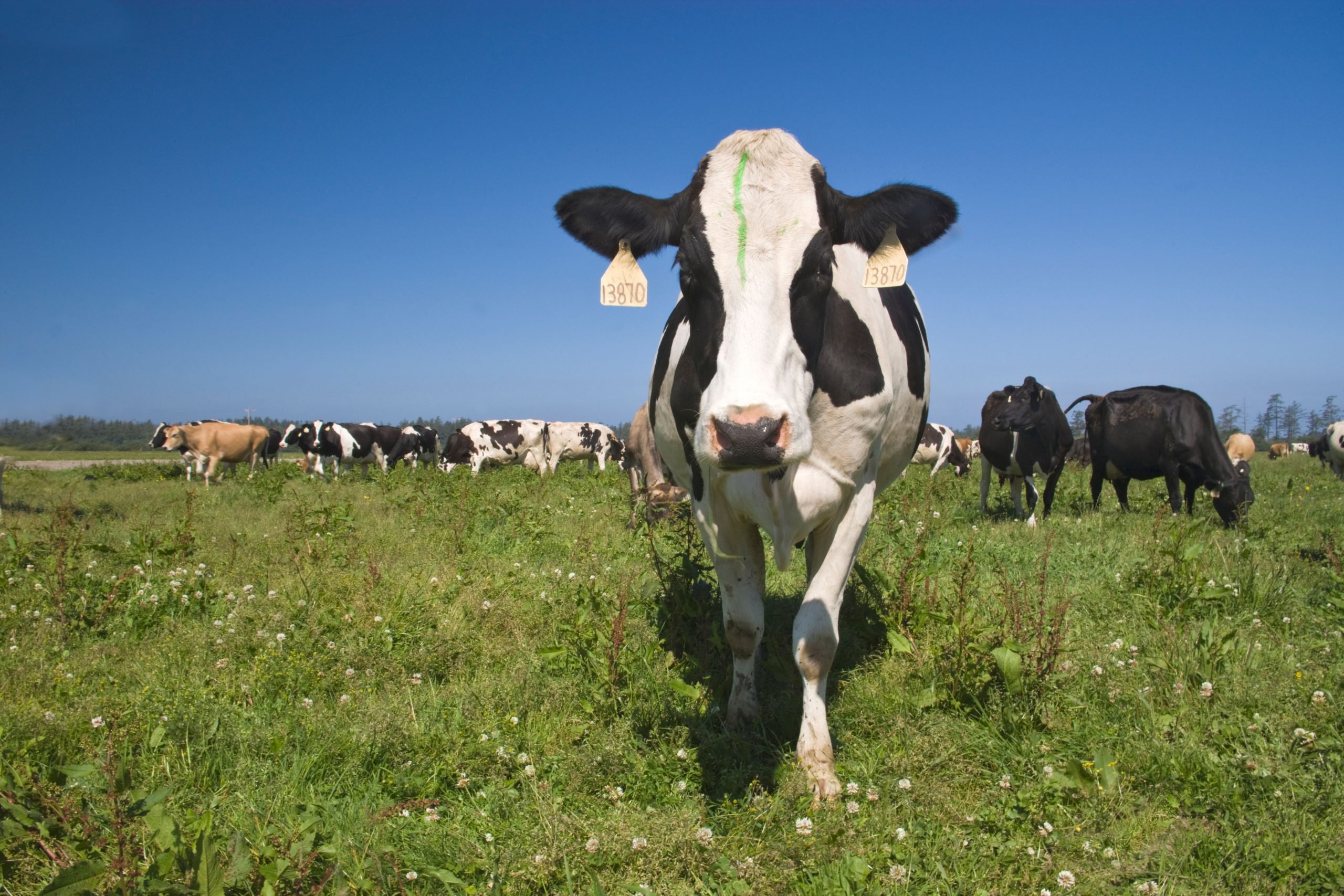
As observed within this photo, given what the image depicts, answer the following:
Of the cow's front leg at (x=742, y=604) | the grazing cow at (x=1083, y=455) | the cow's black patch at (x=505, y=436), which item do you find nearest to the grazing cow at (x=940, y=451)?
the grazing cow at (x=1083, y=455)

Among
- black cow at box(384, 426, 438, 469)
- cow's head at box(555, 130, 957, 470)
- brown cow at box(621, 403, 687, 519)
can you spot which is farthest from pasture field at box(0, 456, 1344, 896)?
black cow at box(384, 426, 438, 469)

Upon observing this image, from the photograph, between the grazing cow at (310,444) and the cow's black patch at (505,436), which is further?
the cow's black patch at (505,436)

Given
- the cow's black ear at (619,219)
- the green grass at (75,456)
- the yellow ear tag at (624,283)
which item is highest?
the cow's black ear at (619,219)

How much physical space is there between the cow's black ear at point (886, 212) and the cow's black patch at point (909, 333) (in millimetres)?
634

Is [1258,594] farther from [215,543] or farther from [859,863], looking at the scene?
[215,543]

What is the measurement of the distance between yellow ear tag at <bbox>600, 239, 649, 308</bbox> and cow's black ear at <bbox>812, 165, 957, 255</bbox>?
867 mm

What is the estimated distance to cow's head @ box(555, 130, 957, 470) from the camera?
2611mm

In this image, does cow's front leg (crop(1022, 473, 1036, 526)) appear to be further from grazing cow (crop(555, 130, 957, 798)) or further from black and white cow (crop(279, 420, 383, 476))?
black and white cow (crop(279, 420, 383, 476))

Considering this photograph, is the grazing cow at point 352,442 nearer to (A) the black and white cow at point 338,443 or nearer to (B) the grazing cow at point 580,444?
(A) the black and white cow at point 338,443

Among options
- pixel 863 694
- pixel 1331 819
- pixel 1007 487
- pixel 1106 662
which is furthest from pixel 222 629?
pixel 1007 487

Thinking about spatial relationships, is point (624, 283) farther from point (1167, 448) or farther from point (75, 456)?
point (75, 456)

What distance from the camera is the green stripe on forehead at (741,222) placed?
2.93m

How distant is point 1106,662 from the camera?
13.6 feet

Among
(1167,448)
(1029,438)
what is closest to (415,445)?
(1029,438)
